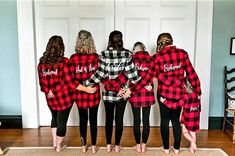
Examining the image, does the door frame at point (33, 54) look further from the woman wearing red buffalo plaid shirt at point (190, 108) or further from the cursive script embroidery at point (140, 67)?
the cursive script embroidery at point (140, 67)

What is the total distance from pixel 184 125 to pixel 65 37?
1836 millimetres

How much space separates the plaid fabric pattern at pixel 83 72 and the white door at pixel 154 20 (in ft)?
3.45

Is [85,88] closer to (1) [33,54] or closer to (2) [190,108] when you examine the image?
(2) [190,108]

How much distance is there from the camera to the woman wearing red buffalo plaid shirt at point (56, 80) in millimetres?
2789

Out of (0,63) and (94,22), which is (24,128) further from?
(94,22)

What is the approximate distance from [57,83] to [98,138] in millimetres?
999

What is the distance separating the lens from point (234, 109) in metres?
3.58

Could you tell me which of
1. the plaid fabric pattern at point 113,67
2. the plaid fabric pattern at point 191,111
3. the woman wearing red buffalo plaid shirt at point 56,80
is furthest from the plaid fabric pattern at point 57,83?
the plaid fabric pattern at point 191,111

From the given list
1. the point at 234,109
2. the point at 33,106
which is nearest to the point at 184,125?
the point at 234,109

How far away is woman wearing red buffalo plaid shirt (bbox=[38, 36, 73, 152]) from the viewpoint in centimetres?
279

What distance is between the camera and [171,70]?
9.19ft

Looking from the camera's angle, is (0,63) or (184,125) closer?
(184,125)

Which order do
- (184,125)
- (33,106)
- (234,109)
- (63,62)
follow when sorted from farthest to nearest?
1. (33,106)
2. (234,109)
3. (184,125)
4. (63,62)

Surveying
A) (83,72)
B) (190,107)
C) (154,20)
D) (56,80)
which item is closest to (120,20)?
(154,20)
